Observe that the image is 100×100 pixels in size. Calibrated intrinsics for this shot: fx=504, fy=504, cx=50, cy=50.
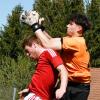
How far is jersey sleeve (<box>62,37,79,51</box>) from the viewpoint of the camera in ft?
16.8

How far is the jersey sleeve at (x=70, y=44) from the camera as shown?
511cm

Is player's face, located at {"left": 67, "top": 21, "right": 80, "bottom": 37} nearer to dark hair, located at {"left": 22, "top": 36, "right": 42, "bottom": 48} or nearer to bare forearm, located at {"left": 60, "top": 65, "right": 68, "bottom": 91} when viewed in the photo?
dark hair, located at {"left": 22, "top": 36, "right": 42, "bottom": 48}

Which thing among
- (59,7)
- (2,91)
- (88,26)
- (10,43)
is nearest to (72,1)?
(59,7)

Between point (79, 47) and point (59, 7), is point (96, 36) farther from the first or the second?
point (79, 47)

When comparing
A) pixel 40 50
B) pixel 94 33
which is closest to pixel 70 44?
pixel 40 50

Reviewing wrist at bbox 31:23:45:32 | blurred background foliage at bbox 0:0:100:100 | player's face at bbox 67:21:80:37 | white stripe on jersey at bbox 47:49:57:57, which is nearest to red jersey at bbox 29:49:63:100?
white stripe on jersey at bbox 47:49:57:57

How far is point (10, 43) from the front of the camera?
34.9 meters

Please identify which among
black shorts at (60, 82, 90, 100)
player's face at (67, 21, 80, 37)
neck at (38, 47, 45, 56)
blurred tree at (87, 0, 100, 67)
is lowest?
blurred tree at (87, 0, 100, 67)

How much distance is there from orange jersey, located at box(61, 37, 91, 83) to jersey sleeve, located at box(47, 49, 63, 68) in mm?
198

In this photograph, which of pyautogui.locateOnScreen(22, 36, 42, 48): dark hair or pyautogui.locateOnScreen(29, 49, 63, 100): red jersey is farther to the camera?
pyautogui.locateOnScreen(22, 36, 42, 48): dark hair

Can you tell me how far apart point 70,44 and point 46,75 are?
1.38ft

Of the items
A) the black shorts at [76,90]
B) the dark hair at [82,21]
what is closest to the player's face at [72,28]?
the dark hair at [82,21]

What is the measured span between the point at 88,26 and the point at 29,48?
0.70m

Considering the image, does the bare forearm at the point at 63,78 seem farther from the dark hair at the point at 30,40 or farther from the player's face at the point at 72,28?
the player's face at the point at 72,28
